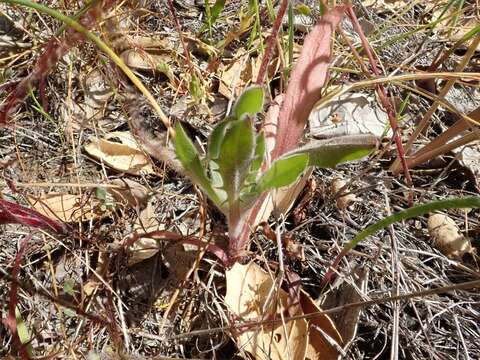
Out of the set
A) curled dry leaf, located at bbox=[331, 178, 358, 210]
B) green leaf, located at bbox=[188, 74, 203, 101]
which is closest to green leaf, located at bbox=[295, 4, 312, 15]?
green leaf, located at bbox=[188, 74, 203, 101]

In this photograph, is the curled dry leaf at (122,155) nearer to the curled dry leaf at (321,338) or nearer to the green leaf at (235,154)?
the green leaf at (235,154)

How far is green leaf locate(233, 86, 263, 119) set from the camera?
0.95 meters

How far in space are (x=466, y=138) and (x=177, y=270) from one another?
0.69m

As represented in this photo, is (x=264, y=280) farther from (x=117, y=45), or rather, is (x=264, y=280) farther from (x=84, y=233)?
(x=117, y=45)

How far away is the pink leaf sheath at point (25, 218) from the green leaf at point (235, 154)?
436 millimetres

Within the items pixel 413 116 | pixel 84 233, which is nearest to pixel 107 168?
pixel 84 233

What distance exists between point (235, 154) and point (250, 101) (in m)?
0.11

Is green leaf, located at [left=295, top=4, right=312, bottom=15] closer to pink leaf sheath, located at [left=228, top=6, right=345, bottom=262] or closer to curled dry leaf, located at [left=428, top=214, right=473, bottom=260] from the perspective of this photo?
pink leaf sheath, located at [left=228, top=6, right=345, bottom=262]

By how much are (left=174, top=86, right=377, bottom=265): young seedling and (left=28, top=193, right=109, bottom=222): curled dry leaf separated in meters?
0.37

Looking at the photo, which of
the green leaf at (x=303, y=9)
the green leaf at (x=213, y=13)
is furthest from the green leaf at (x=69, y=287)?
the green leaf at (x=303, y=9)

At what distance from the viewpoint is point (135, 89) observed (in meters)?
1.46

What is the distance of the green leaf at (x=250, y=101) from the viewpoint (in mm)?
951

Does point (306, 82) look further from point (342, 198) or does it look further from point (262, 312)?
point (262, 312)

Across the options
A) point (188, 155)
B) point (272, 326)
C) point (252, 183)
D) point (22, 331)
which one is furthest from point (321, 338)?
point (22, 331)
